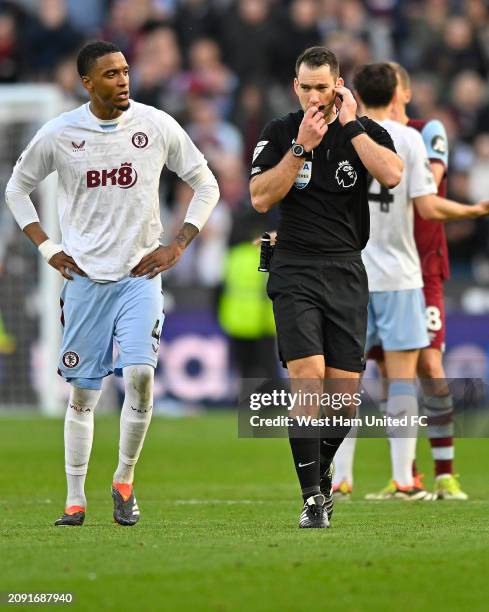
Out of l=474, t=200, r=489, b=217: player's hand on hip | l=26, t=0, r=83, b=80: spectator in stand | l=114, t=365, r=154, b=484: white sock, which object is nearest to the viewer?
l=114, t=365, r=154, b=484: white sock

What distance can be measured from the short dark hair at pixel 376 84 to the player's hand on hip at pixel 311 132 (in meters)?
2.49

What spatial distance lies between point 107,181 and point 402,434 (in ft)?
10.4

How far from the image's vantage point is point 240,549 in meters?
7.17

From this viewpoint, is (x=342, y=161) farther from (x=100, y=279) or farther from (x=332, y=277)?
(x=100, y=279)

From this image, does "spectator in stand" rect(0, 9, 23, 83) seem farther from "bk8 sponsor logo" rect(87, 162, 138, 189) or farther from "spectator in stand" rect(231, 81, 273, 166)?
"bk8 sponsor logo" rect(87, 162, 138, 189)

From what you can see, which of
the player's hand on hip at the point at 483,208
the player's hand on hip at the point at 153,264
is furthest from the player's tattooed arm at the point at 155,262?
the player's hand on hip at the point at 483,208

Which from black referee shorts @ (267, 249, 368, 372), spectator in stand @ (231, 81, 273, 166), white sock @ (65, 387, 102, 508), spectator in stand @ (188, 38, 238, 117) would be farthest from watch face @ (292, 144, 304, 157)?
spectator in stand @ (188, 38, 238, 117)

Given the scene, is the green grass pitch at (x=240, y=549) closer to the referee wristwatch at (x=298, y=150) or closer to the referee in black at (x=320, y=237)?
the referee in black at (x=320, y=237)

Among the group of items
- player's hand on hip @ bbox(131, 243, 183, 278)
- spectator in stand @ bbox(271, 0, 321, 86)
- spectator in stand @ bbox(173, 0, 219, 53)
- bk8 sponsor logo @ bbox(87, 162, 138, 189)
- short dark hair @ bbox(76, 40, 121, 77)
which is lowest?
player's hand on hip @ bbox(131, 243, 183, 278)

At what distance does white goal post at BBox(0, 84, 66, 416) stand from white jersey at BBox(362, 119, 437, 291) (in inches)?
338

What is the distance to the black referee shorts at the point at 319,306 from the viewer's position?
826cm

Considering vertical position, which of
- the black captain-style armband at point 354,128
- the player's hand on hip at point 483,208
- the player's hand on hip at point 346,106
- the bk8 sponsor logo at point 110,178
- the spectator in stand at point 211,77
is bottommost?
the bk8 sponsor logo at point 110,178

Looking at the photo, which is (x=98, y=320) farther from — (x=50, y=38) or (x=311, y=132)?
(x=50, y=38)

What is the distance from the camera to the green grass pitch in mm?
6004
